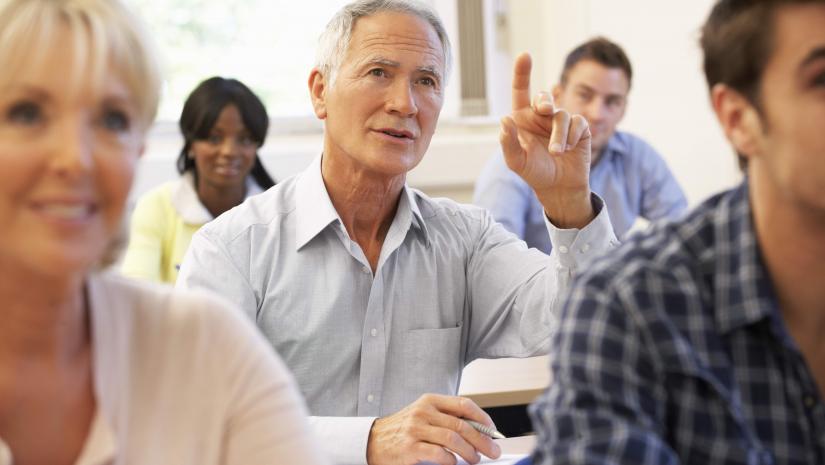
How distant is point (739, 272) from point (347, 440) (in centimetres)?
80

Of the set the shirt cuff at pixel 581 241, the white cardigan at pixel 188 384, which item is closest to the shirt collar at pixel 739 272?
the white cardigan at pixel 188 384

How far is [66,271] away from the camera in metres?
0.98

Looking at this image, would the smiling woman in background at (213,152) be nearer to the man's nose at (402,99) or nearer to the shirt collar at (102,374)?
the man's nose at (402,99)

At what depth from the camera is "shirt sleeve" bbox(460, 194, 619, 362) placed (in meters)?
1.93

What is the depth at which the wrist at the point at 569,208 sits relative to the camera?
1806mm

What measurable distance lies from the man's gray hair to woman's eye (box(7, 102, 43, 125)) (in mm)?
1148

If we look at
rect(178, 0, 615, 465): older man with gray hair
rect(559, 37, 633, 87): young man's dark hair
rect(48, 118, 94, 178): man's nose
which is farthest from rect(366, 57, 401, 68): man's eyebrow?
rect(559, 37, 633, 87): young man's dark hair

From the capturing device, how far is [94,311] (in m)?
1.08

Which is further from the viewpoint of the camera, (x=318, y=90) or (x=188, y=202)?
(x=188, y=202)

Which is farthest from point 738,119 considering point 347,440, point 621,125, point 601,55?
point 621,125

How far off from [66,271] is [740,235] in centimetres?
65

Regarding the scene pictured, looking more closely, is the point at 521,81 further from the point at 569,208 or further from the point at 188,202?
the point at 188,202

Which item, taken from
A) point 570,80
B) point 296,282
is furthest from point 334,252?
point 570,80

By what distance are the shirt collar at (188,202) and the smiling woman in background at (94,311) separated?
2.35 m
